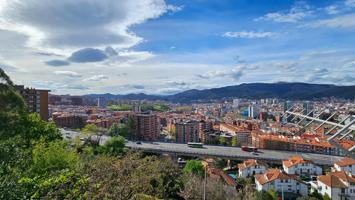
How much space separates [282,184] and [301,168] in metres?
5.64

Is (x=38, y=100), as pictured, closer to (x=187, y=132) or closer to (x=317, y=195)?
(x=187, y=132)

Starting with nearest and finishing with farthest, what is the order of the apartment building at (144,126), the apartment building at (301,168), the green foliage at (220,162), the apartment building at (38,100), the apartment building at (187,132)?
the apartment building at (301,168) → the green foliage at (220,162) → the apartment building at (38,100) → the apartment building at (144,126) → the apartment building at (187,132)

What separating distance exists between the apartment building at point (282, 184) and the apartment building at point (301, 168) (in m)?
4.23

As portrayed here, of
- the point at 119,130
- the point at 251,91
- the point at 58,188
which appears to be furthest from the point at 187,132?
the point at 251,91

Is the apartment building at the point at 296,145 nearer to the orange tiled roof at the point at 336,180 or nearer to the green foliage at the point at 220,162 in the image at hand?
the green foliage at the point at 220,162

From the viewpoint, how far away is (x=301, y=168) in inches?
873

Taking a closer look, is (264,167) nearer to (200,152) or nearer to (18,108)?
(200,152)

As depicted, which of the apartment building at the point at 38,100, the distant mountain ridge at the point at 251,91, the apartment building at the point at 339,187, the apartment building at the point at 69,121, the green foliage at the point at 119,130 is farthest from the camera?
the distant mountain ridge at the point at 251,91

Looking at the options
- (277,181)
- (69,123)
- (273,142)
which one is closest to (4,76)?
(277,181)

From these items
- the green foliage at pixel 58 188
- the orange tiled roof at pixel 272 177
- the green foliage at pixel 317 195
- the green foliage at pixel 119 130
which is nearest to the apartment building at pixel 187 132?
the green foliage at pixel 119 130

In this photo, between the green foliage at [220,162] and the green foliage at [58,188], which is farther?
the green foliage at [220,162]

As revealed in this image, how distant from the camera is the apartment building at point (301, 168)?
72.1ft

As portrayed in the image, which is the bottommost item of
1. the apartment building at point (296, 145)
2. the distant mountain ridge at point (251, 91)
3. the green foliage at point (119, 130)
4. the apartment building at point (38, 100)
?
the apartment building at point (296, 145)

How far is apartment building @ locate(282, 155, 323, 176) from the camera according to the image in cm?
2197
